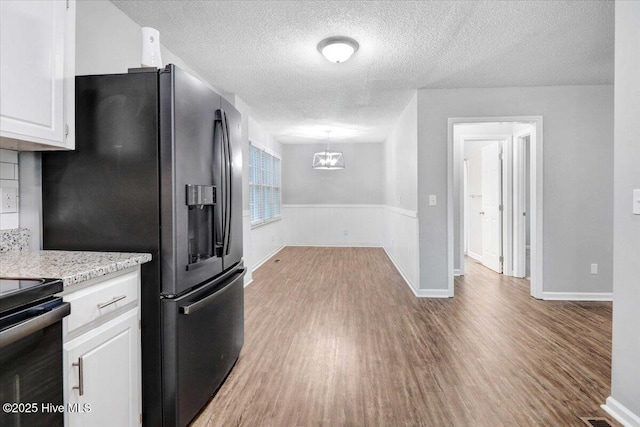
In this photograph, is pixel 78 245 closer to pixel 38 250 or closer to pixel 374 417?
pixel 38 250

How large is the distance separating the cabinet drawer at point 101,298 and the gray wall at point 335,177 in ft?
22.3

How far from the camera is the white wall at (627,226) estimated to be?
1.65 metres

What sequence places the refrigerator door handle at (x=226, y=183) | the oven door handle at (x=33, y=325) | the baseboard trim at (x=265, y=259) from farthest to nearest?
the baseboard trim at (x=265, y=259) → the refrigerator door handle at (x=226, y=183) → the oven door handle at (x=33, y=325)

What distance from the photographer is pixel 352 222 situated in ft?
26.6

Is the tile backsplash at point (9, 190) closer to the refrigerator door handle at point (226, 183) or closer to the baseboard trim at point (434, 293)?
the refrigerator door handle at point (226, 183)

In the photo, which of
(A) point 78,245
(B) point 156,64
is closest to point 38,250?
(A) point 78,245

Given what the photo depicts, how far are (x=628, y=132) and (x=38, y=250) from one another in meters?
3.14

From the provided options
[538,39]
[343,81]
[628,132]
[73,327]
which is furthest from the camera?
[343,81]

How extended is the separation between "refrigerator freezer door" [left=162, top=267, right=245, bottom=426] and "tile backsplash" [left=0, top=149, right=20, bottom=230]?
86 centimetres

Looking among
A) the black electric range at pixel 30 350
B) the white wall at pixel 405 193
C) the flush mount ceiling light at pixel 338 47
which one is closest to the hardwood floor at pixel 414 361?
the white wall at pixel 405 193

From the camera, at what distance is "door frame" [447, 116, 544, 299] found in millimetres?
3838

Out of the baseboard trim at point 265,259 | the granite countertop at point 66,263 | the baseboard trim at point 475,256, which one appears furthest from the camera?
the baseboard trim at point 475,256

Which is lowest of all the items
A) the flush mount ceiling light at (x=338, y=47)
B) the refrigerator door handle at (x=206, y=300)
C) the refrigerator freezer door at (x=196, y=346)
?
the refrigerator freezer door at (x=196, y=346)

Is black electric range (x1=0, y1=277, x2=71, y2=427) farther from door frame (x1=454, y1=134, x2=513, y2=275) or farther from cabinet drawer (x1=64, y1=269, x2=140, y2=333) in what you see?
door frame (x1=454, y1=134, x2=513, y2=275)
